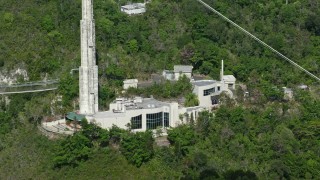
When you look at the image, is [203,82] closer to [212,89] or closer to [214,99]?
[212,89]

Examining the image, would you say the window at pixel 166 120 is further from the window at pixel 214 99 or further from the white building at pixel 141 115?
→ the window at pixel 214 99

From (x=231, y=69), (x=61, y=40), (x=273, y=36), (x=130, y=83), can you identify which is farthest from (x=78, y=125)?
(x=273, y=36)

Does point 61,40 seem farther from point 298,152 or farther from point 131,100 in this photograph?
point 298,152

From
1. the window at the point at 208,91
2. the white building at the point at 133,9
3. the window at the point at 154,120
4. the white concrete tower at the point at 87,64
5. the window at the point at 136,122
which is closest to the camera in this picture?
the window at the point at 136,122

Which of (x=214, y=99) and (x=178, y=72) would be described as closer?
(x=214, y=99)

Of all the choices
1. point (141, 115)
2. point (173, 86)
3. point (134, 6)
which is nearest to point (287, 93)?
point (173, 86)

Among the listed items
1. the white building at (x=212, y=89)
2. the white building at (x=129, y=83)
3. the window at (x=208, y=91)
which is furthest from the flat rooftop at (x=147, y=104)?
the window at (x=208, y=91)

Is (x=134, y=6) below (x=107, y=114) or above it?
above
